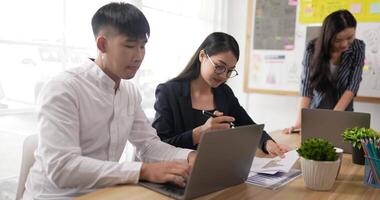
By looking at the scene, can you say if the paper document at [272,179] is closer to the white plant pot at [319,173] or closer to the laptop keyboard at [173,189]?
the white plant pot at [319,173]

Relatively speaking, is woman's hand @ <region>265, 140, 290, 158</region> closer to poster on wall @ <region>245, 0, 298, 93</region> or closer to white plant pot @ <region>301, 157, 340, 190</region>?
white plant pot @ <region>301, 157, 340, 190</region>

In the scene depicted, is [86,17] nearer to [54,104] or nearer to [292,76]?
[54,104]

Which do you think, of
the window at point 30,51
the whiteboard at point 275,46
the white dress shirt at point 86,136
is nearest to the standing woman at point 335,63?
the whiteboard at point 275,46

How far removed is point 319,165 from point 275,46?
2.23m

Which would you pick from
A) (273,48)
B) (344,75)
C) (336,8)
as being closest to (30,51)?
(344,75)

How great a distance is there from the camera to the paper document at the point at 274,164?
1.21 m

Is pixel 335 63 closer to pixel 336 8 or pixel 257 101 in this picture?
pixel 336 8

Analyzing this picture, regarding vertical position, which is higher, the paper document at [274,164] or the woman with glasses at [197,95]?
the woman with glasses at [197,95]

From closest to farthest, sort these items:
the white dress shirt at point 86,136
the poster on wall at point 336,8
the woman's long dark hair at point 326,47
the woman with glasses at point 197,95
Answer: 1. the white dress shirt at point 86,136
2. the woman with glasses at point 197,95
3. the woman's long dark hair at point 326,47
4. the poster on wall at point 336,8

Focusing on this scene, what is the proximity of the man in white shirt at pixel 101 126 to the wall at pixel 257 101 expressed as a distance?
2.02m

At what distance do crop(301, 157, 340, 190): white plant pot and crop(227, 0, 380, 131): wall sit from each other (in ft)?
7.02

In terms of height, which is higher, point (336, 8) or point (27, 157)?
point (336, 8)

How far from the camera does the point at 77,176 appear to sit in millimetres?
1016

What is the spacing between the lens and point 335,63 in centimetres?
217
